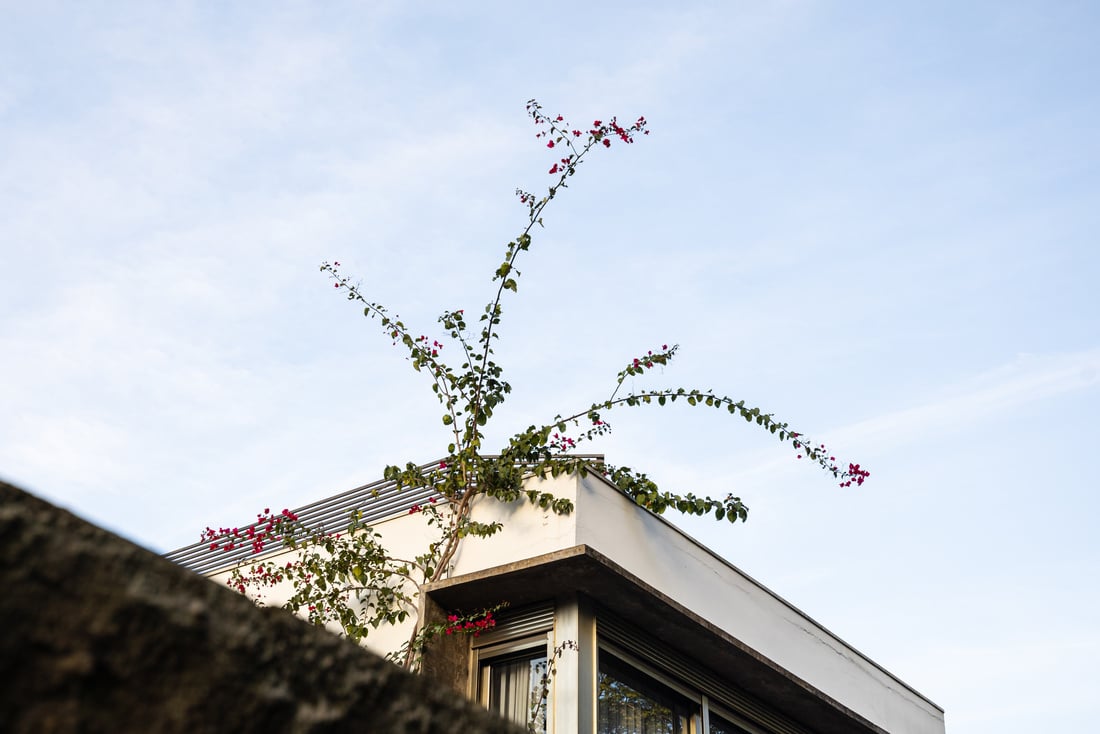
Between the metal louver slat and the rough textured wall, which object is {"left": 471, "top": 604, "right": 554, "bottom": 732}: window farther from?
the rough textured wall

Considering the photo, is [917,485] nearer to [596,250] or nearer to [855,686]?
[596,250]

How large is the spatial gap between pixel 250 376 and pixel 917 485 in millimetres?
8092

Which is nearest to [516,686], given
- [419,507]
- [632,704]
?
[632,704]

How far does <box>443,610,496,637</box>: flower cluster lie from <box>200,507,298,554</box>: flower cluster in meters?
1.35

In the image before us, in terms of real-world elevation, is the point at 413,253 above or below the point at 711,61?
below

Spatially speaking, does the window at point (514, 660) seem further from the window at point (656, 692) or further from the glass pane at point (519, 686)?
the window at point (656, 692)

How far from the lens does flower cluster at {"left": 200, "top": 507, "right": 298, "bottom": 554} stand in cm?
Answer: 718

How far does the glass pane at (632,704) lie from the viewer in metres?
6.32

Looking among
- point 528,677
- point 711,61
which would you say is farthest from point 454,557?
point 711,61

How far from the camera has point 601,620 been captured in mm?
6480

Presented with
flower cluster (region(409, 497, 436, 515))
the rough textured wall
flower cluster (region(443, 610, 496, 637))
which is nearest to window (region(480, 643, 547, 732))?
flower cluster (region(443, 610, 496, 637))

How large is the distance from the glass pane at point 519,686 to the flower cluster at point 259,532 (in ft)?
5.27

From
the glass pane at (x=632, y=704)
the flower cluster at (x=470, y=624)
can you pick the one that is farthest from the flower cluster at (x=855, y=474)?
the flower cluster at (x=470, y=624)

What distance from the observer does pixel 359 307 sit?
7.59 m
